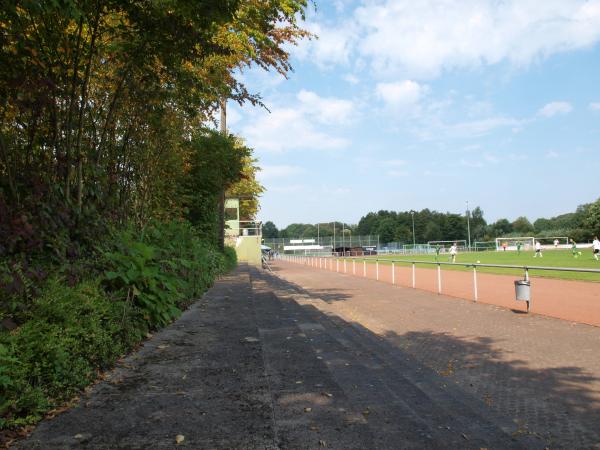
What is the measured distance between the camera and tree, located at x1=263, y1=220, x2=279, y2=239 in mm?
178075

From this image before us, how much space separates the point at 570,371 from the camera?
6133 mm

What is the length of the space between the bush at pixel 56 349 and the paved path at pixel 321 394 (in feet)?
0.57

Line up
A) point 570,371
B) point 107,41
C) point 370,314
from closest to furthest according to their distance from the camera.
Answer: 1. point 570,371
2. point 107,41
3. point 370,314

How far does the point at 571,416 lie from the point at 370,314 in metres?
7.32

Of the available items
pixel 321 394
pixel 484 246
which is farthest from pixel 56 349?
pixel 484 246

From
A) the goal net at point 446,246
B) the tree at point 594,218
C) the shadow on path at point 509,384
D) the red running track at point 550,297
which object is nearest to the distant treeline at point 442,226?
the goal net at point 446,246

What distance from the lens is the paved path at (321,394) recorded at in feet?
10.7

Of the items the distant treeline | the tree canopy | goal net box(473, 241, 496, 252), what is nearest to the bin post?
the tree canopy

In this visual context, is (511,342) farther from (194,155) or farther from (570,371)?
(194,155)

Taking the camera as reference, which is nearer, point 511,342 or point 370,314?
point 511,342

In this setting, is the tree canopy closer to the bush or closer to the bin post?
the bush

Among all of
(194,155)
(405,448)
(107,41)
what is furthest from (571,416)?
(194,155)

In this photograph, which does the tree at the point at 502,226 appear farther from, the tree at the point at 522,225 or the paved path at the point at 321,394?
the paved path at the point at 321,394

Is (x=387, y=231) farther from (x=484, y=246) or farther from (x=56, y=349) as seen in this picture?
(x=56, y=349)
